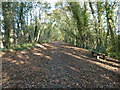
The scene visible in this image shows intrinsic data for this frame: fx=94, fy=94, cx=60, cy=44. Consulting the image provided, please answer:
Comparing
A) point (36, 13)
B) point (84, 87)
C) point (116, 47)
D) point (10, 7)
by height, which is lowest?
point (84, 87)

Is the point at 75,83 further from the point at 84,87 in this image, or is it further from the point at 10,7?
the point at 10,7

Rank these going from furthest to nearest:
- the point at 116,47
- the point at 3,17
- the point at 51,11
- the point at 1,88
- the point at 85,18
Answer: the point at 51,11 < the point at 85,18 < the point at 3,17 < the point at 116,47 < the point at 1,88

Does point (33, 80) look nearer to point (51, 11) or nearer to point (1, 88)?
point (1, 88)

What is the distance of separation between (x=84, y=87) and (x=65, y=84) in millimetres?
921

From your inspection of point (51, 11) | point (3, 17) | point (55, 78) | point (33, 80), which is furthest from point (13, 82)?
point (51, 11)

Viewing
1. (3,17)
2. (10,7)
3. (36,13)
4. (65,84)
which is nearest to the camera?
(65,84)

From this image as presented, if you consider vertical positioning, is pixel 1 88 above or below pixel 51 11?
below

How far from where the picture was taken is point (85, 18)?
1412cm

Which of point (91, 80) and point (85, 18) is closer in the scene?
point (91, 80)

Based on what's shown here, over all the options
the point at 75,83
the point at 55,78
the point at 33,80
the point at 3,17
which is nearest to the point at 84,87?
the point at 75,83

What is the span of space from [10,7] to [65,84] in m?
11.3

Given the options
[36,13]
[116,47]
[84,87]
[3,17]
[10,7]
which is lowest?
[84,87]

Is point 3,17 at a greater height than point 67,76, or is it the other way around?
point 3,17

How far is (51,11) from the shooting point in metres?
26.0
